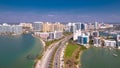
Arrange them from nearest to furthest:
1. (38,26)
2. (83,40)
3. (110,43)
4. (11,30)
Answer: (110,43)
(83,40)
(11,30)
(38,26)

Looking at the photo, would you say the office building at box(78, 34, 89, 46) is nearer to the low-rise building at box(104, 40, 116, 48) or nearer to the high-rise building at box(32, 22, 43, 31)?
the low-rise building at box(104, 40, 116, 48)

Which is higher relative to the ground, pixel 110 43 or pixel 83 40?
pixel 83 40

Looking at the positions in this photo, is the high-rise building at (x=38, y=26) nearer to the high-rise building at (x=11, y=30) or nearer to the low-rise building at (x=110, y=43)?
the high-rise building at (x=11, y=30)

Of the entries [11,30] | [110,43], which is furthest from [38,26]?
[110,43]

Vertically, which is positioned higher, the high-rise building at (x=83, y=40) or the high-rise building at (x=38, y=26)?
the high-rise building at (x=38, y=26)

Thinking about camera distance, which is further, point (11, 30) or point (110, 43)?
point (11, 30)

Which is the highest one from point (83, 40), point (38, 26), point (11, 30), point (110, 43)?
point (38, 26)

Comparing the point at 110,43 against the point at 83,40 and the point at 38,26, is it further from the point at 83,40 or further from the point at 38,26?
the point at 38,26

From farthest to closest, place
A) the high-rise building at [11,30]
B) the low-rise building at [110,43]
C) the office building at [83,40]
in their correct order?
the high-rise building at [11,30]
the office building at [83,40]
the low-rise building at [110,43]

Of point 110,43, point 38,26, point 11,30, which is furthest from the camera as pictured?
point 38,26

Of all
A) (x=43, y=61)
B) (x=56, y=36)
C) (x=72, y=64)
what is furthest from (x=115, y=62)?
(x=56, y=36)

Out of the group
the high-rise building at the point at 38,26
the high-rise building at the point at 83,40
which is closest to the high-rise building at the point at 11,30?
the high-rise building at the point at 38,26
